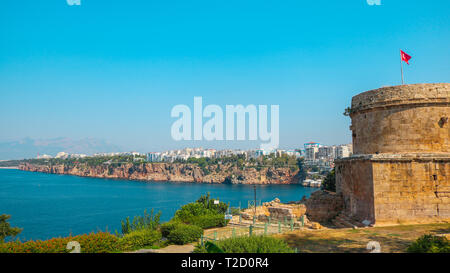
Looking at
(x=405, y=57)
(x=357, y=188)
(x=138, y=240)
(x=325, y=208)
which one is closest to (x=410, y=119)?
(x=405, y=57)

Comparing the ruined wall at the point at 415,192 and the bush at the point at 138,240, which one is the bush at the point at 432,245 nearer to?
the ruined wall at the point at 415,192

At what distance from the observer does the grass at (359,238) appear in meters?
11.9

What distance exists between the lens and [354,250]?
1168cm

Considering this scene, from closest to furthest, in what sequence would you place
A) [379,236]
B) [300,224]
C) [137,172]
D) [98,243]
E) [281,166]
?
[98,243]
[379,236]
[300,224]
[281,166]
[137,172]

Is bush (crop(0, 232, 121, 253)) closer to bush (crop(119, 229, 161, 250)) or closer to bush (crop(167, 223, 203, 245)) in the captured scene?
bush (crop(119, 229, 161, 250))

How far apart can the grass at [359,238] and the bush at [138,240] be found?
725 centimetres

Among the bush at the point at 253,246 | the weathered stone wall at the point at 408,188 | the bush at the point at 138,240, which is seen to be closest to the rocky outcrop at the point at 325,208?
the weathered stone wall at the point at 408,188

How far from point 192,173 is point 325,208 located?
138920 mm

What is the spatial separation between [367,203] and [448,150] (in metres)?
5.15

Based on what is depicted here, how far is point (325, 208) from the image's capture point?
21.9 metres

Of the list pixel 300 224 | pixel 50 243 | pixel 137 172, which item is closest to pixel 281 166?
pixel 137 172

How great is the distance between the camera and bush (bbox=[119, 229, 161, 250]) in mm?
15564

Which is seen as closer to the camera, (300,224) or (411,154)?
(411,154)
